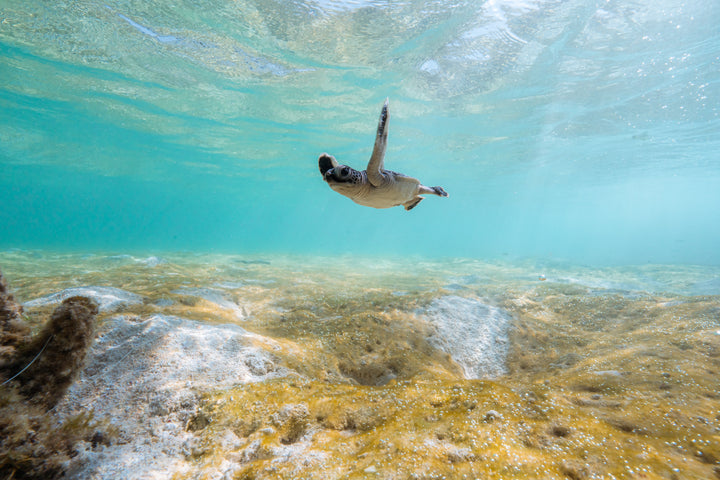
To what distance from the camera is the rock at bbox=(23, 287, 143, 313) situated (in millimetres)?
5086

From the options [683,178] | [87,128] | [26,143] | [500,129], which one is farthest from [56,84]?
[683,178]

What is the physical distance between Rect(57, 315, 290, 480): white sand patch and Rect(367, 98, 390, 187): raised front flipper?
2.86 m

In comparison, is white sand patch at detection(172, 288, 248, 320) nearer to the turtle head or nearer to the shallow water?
the shallow water

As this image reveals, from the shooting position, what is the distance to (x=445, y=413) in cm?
293

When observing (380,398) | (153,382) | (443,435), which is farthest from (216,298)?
A: (443,435)

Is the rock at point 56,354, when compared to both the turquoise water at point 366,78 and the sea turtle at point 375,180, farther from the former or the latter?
the turquoise water at point 366,78

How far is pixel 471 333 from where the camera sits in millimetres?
6043

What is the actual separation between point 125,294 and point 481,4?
15555 mm

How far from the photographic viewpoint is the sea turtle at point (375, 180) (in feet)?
10.5

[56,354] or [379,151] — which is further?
[379,151]

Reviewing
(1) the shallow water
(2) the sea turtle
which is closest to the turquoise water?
(1) the shallow water

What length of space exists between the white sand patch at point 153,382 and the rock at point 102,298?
1374 mm

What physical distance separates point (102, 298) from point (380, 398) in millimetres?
5483

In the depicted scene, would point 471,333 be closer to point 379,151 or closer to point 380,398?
point 380,398
